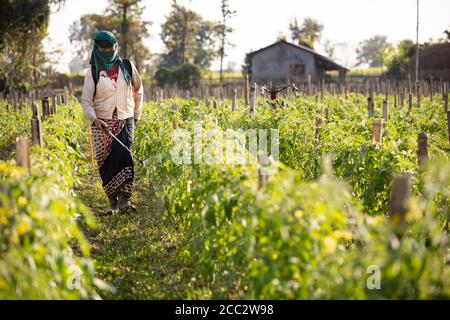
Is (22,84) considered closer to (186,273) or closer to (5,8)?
(5,8)

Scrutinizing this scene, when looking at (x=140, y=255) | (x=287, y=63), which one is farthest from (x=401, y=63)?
(x=140, y=255)

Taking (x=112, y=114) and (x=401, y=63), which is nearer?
(x=112, y=114)

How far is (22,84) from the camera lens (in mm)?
25625

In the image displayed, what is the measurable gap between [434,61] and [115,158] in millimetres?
35060

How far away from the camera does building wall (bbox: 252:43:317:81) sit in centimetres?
3584

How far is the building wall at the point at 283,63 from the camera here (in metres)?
35.8

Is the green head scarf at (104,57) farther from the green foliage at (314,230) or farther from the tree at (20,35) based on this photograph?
the tree at (20,35)

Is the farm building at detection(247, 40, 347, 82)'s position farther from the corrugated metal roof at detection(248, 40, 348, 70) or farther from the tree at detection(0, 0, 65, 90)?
the tree at detection(0, 0, 65, 90)

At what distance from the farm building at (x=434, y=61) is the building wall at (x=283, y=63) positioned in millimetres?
7936

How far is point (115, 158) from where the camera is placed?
5.47 meters

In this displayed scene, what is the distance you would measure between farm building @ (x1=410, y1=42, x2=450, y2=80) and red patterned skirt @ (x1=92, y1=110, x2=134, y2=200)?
32.6 m

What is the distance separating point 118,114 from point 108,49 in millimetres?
735

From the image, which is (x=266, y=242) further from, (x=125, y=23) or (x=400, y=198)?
(x=125, y=23)

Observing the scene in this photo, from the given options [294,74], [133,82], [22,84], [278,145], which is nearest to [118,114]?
[133,82]
